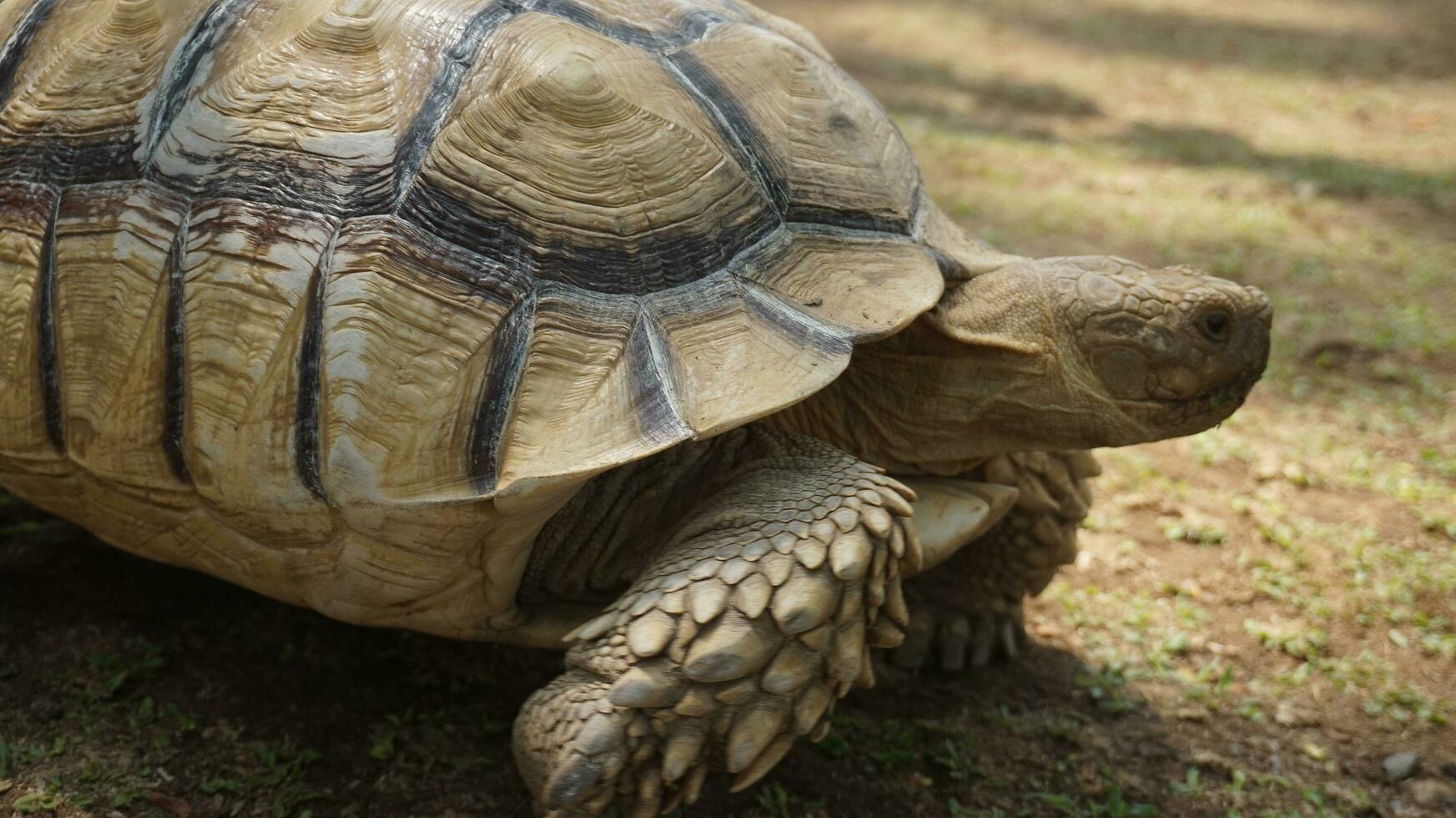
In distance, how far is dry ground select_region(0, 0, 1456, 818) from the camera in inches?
93.4

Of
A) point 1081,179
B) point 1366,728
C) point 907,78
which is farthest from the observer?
point 907,78

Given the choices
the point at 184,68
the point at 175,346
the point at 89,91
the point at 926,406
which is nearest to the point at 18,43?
the point at 89,91

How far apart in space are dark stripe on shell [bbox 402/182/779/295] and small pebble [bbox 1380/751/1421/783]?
1914mm

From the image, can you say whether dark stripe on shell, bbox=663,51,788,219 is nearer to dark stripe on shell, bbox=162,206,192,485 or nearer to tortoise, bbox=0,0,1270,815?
tortoise, bbox=0,0,1270,815

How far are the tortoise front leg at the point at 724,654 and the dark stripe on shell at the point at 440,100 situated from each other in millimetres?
827

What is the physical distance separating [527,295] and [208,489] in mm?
686

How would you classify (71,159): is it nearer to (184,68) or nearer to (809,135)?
(184,68)

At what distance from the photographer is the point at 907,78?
26.9 feet

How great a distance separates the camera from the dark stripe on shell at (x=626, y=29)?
91.7 inches

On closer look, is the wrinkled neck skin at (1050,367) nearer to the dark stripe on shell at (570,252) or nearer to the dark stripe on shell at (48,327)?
the dark stripe on shell at (570,252)

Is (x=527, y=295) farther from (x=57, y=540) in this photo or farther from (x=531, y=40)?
(x=57, y=540)

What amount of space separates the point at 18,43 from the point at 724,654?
6.25ft

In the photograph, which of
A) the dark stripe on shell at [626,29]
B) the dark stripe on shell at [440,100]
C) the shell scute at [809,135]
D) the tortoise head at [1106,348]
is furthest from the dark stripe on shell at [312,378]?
the tortoise head at [1106,348]

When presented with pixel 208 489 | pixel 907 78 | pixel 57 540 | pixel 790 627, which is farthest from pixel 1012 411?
pixel 907 78
